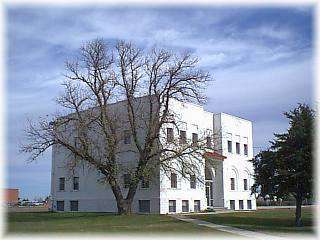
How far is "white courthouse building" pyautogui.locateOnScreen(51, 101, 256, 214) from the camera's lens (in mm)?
40469

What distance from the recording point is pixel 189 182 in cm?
4300

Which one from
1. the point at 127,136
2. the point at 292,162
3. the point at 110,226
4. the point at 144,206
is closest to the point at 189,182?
the point at 144,206

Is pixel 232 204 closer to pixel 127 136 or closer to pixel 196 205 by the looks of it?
pixel 196 205

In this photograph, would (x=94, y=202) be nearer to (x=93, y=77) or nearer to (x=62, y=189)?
(x=62, y=189)

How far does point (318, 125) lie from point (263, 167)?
15.1 feet

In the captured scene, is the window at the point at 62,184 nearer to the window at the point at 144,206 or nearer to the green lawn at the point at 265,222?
the window at the point at 144,206

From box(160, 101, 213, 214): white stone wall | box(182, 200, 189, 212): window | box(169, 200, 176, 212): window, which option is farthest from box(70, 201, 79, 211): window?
box(182, 200, 189, 212): window

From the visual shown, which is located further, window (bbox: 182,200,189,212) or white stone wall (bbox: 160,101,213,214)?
window (bbox: 182,200,189,212)

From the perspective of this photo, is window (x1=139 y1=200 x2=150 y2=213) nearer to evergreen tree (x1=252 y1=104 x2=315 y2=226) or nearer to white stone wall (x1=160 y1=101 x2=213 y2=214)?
A: white stone wall (x1=160 y1=101 x2=213 y2=214)


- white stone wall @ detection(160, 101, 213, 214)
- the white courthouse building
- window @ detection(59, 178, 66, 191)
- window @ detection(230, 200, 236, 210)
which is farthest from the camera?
window @ detection(230, 200, 236, 210)

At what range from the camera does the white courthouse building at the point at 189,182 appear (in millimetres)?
40469

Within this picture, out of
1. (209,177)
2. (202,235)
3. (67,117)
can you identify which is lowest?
(202,235)

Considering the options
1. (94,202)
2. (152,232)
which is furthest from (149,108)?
(152,232)

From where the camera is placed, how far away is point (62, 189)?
49062mm
